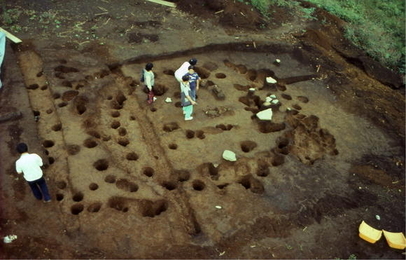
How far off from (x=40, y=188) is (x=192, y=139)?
10.1 ft

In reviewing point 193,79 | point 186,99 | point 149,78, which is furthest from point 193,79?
point 149,78

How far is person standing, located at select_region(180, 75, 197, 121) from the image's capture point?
25.7ft

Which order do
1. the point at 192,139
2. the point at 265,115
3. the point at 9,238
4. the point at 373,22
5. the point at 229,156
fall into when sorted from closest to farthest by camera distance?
the point at 9,238 < the point at 229,156 < the point at 192,139 < the point at 265,115 < the point at 373,22

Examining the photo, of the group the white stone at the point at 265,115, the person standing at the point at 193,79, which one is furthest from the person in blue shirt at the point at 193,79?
the white stone at the point at 265,115

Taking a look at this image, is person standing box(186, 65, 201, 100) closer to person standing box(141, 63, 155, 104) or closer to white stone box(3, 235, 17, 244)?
person standing box(141, 63, 155, 104)

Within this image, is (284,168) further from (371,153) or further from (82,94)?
(82,94)

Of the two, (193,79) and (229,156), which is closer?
(229,156)

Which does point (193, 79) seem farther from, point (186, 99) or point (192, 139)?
point (192, 139)

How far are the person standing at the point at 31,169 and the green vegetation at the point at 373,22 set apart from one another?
9.13 metres

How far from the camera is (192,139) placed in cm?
794

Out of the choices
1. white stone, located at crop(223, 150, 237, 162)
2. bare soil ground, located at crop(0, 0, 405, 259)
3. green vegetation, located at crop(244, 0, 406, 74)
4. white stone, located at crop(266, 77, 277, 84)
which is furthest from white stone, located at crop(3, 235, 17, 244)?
green vegetation, located at crop(244, 0, 406, 74)

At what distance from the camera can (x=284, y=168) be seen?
A: 24.7ft

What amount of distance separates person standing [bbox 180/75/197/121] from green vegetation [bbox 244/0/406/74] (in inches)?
Result: 233

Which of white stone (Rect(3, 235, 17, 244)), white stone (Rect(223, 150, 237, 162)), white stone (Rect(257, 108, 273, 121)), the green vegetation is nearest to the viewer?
white stone (Rect(3, 235, 17, 244))
